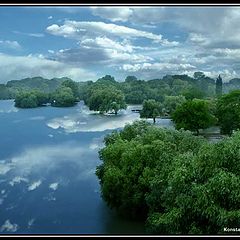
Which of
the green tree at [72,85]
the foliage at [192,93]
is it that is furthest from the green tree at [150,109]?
the green tree at [72,85]

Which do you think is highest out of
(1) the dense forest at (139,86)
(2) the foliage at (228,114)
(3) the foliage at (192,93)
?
(1) the dense forest at (139,86)

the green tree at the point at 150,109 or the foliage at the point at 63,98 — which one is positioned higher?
the foliage at the point at 63,98

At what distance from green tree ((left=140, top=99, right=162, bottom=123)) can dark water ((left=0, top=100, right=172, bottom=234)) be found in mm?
495

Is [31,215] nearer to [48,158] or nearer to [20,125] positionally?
[48,158]

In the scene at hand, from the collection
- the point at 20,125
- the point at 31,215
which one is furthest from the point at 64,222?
the point at 20,125

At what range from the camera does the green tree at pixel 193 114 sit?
532cm

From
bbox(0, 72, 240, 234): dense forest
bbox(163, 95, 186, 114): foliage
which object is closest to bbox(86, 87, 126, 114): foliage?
bbox(0, 72, 240, 234): dense forest

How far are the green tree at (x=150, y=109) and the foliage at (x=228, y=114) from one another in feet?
2.68

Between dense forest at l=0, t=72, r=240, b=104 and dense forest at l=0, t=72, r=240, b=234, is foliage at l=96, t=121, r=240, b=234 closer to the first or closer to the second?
dense forest at l=0, t=72, r=240, b=234

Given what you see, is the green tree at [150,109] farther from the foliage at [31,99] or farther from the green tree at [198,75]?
the foliage at [31,99]

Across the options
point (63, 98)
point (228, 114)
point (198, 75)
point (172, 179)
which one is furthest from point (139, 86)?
point (228, 114)

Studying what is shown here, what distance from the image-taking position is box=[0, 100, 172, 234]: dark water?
4352mm

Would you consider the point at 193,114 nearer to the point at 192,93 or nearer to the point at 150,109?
the point at 192,93

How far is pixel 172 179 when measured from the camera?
4.34 metres
